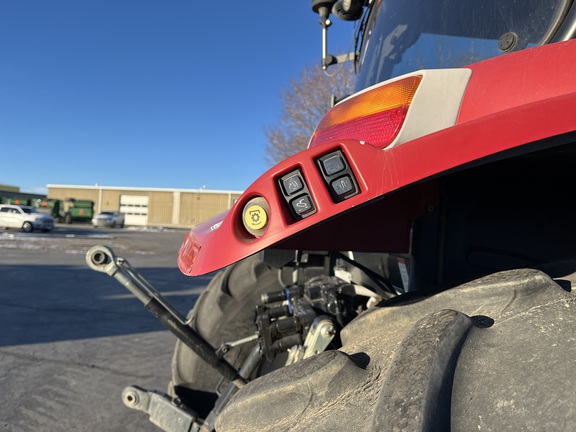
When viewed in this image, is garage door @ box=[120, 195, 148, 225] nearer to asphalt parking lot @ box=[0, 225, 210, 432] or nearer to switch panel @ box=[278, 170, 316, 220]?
asphalt parking lot @ box=[0, 225, 210, 432]

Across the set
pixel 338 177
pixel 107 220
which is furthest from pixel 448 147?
pixel 107 220

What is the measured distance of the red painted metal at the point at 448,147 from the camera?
852mm

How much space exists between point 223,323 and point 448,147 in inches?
70.2

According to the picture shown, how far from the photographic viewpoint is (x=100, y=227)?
118 ft

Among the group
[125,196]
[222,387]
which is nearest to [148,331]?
[222,387]

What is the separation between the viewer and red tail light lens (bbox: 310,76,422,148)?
1.03 meters

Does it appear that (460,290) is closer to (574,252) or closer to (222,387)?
(574,252)

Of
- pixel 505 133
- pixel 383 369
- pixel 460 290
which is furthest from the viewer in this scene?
pixel 460 290

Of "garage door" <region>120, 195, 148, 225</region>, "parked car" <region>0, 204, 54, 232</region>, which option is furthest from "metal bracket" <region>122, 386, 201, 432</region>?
"garage door" <region>120, 195, 148, 225</region>

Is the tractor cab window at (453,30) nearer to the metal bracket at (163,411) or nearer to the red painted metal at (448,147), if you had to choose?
the red painted metal at (448,147)

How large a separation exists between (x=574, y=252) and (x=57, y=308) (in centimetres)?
629

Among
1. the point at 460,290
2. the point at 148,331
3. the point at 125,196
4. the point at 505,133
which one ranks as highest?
the point at 125,196

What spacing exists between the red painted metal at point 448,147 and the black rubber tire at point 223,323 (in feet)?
4.17

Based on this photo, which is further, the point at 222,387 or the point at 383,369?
the point at 222,387
